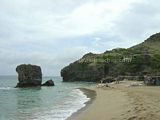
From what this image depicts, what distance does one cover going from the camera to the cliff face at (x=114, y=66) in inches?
5022

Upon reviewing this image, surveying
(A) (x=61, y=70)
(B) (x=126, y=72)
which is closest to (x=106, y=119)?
(B) (x=126, y=72)

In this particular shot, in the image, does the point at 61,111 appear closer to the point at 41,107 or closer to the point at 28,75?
the point at 41,107

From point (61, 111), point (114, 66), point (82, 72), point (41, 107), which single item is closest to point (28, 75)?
point (114, 66)

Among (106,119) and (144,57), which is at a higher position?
(144,57)

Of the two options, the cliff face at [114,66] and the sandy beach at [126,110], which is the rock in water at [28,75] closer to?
the cliff face at [114,66]

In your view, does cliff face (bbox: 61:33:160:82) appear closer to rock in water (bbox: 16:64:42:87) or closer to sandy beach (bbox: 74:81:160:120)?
rock in water (bbox: 16:64:42:87)

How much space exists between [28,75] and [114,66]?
51061mm

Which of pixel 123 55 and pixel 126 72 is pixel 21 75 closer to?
pixel 126 72

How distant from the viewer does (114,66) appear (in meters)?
136

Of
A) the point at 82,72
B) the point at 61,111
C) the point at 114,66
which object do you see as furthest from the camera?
the point at 82,72

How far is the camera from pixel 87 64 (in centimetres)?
15138

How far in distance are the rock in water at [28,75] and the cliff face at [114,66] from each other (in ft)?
128

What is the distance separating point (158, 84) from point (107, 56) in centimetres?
9762

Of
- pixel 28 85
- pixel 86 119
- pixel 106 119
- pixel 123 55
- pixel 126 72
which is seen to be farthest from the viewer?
pixel 123 55
